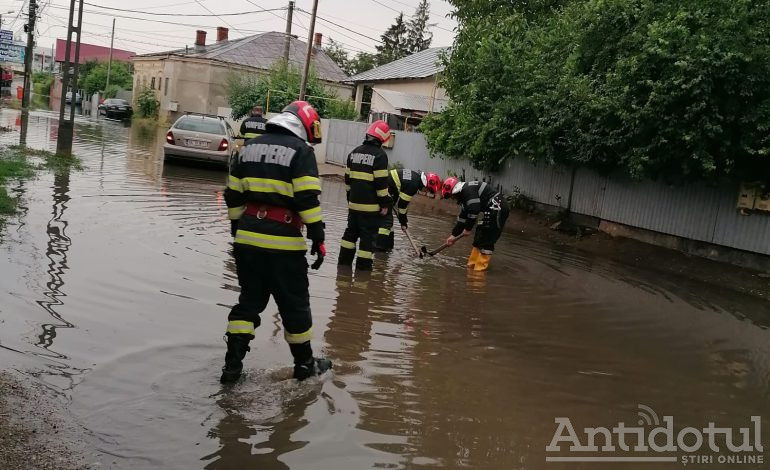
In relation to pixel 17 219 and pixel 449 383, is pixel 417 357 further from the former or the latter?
pixel 17 219

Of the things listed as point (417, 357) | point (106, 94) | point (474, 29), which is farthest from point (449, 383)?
point (106, 94)

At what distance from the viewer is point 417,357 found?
560 cm

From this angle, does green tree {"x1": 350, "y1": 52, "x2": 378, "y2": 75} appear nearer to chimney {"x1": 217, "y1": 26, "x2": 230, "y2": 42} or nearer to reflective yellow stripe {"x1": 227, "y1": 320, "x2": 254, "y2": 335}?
chimney {"x1": 217, "y1": 26, "x2": 230, "y2": 42}

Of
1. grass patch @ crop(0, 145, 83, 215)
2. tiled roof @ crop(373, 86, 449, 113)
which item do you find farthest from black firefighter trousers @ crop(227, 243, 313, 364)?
tiled roof @ crop(373, 86, 449, 113)

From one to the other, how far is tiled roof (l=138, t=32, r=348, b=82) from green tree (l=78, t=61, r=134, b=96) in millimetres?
17445

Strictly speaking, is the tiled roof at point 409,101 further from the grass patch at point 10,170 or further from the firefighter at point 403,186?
the firefighter at point 403,186

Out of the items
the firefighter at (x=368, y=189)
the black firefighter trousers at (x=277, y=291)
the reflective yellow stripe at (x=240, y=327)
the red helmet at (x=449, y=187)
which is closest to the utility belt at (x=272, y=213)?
the black firefighter trousers at (x=277, y=291)

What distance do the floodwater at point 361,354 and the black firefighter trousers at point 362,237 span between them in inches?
9.0

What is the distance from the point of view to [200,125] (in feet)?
59.5

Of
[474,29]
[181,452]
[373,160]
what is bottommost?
[181,452]

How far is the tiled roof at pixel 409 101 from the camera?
28.5 m

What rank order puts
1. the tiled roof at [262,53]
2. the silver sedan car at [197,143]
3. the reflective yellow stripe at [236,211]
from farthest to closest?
the tiled roof at [262,53]
the silver sedan car at [197,143]
the reflective yellow stripe at [236,211]

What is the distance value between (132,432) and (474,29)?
16522mm

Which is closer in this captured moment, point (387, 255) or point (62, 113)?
point (387, 255)
